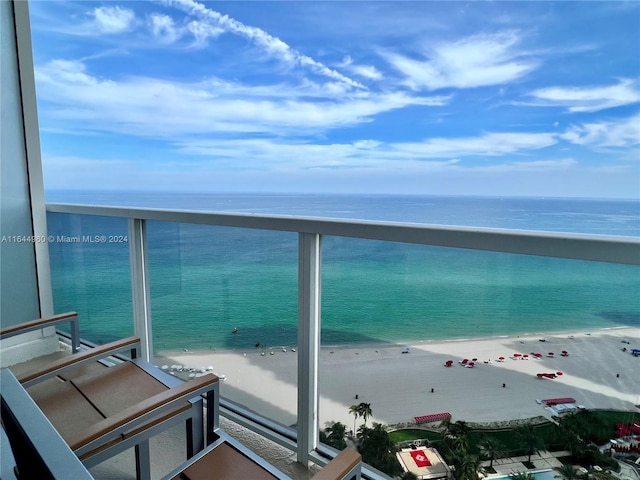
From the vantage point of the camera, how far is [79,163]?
14.9ft

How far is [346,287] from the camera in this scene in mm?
1609

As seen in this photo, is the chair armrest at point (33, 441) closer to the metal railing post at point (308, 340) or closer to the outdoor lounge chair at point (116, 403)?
the outdoor lounge chair at point (116, 403)

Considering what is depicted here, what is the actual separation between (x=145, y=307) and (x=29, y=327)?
651 mm

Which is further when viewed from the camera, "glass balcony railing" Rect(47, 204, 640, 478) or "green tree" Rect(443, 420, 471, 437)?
"green tree" Rect(443, 420, 471, 437)

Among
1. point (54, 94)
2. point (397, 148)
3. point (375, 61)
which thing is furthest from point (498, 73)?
point (54, 94)

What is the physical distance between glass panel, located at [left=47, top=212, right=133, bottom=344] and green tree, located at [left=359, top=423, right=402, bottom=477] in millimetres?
1850

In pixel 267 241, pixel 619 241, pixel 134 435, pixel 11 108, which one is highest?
pixel 11 108

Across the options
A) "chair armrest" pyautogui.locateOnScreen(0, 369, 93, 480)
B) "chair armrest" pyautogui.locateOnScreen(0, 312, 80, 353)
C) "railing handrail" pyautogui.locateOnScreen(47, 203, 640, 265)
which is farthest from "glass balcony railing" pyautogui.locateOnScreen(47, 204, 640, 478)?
"chair armrest" pyautogui.locateOnScreen(0, 369, 93, 480)

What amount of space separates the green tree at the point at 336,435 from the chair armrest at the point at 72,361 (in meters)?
1.06

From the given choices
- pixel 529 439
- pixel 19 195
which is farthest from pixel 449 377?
pixel 19 195

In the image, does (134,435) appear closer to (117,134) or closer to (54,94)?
(54,94)

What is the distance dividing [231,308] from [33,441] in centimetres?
145

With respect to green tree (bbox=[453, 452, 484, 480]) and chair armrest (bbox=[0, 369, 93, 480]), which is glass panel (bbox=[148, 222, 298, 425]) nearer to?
green tree (bbox=[453, 452, 484, 480])

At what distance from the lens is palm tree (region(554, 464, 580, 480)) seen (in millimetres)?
1121
